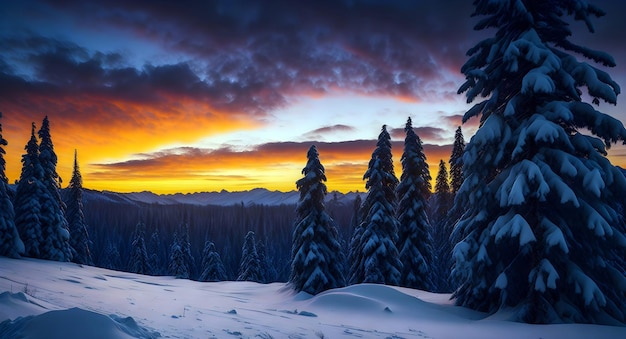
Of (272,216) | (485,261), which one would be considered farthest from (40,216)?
(272,216)

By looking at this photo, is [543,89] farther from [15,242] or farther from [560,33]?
[15,242]

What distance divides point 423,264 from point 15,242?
2960 cm

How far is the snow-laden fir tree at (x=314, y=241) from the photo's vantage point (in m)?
23.6

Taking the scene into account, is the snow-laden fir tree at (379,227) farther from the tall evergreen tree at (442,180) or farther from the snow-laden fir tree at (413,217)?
the tall evergreen tree at (442,180)

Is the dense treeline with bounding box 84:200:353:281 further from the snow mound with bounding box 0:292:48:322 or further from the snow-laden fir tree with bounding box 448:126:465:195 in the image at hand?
the snow mound with bounding box 0:292:48:322

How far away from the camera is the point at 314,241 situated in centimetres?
2459

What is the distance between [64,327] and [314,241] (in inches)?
824

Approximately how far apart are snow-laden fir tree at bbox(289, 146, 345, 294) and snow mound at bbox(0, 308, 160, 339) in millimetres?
19605

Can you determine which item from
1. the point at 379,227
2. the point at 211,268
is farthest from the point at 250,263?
the point at 379,227

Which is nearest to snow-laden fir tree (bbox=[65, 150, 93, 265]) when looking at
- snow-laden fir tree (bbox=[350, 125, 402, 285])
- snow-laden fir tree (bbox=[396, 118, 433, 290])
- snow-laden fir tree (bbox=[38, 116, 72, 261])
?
snow-laden fir tree (bbox=[38, 116, 72, 261])

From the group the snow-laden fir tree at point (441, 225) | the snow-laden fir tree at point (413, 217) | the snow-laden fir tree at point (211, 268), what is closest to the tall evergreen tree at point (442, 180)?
the snow-laden fir tree at point (441, 225)

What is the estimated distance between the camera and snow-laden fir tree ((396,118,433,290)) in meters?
26.8

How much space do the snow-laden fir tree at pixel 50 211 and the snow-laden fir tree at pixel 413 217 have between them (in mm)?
29797

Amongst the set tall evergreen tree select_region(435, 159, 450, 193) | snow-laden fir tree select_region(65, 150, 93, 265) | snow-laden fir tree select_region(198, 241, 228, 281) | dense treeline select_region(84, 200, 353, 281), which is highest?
tall evergreen tree select_region(435, 159, 450, 193)
